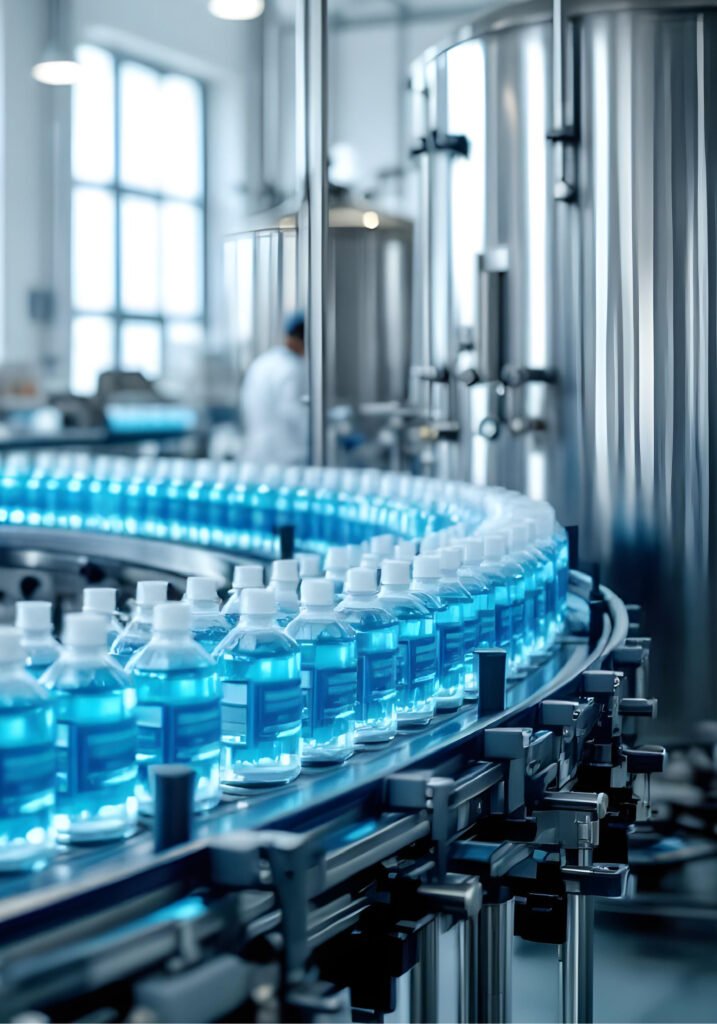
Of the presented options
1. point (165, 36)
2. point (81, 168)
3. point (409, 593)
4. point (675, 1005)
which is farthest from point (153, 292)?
point (409, 593)

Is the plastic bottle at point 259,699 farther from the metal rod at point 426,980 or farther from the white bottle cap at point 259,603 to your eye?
the metal rod at point 426,980

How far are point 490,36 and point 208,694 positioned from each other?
305cm

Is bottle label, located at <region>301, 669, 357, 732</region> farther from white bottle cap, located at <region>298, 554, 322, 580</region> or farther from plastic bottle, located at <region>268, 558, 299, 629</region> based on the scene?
white bottle cap, located at <region>298, 554, 322, 580</region>

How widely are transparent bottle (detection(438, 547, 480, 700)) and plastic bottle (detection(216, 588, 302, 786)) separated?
1.34 feet

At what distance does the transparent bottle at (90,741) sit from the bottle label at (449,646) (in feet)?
2.03

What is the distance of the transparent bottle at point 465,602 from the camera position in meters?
1.81

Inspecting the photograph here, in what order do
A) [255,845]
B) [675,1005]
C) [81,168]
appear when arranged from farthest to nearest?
[81,168], [675,1005], [255,845]

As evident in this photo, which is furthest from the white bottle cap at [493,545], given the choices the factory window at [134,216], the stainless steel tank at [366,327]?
A: the factory window at [134,216]

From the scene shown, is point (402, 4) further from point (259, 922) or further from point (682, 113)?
point (259, 922)

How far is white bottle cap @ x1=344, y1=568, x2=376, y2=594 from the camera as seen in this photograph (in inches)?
64.1

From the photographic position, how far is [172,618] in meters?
1.30

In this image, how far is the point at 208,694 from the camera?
1.32 meters

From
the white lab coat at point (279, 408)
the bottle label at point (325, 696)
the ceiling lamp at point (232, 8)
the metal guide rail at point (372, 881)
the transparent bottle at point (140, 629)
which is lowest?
the metal guide rail at point (372, 881)

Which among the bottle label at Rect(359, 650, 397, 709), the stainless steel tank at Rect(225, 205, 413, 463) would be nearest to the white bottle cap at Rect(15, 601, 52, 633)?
the bottle label at Rect(359, 650, 397, 709)
